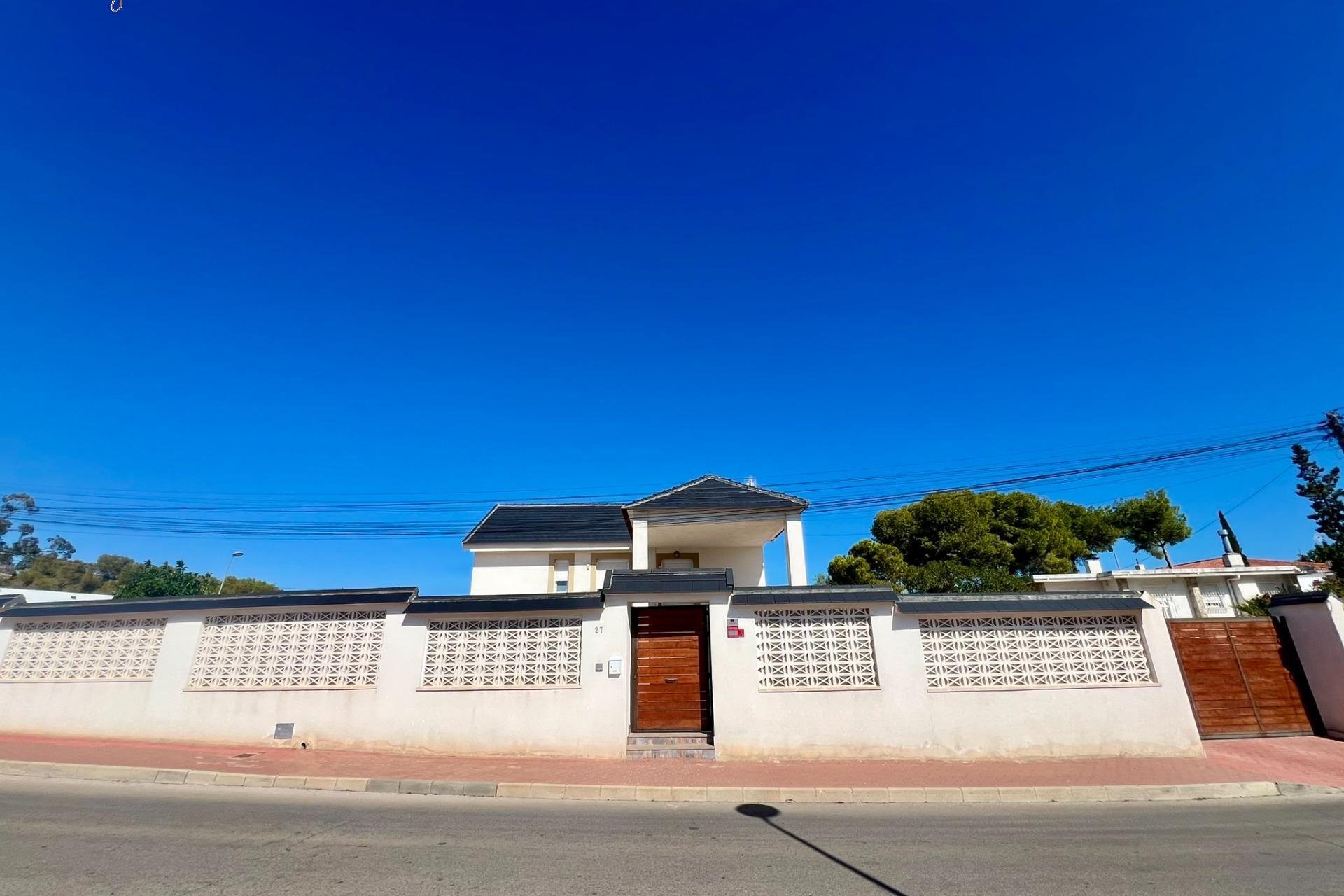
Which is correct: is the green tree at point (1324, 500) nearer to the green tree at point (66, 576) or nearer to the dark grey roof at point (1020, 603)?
the dark grey roof at point (1020, 603)

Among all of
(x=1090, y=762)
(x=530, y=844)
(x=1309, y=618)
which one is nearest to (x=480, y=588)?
(x=530, y=844)

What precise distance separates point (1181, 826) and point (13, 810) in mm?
12649

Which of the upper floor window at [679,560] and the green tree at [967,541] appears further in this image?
the green tree at [967,541]

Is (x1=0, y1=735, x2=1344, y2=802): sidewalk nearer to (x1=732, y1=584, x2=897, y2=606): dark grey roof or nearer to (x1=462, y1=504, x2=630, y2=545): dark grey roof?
(x1=732, y1=584, x2=897, y2=606): dark grey roof

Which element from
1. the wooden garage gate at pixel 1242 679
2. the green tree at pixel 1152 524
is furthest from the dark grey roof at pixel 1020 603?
the green tree at pixel 1152 524

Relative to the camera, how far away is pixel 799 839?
562cm

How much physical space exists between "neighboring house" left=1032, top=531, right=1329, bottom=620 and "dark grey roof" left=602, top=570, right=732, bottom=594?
1462 centimetres

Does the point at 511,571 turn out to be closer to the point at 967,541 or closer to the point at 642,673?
the point at 642,673

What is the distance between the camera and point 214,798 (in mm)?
7051

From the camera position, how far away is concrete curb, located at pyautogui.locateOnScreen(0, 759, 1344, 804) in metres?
7.19

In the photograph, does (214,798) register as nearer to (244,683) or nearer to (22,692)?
(244,683)

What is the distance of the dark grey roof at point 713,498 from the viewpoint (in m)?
16.6

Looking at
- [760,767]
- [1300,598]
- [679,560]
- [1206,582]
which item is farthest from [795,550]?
[1206,582]

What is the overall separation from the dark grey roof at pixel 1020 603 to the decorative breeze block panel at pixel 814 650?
2.92ft
